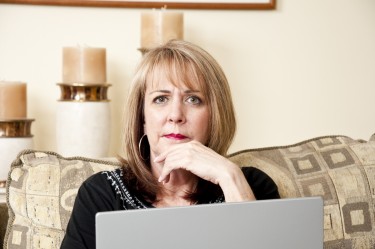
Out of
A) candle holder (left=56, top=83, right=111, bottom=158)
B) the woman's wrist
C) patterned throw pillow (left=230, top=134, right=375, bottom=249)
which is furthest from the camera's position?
candle holder (left=56, top=83, right=111, bottom=158)

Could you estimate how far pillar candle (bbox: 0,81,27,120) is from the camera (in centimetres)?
191

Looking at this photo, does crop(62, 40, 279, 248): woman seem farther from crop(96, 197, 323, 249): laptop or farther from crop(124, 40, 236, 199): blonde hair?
crop(96, 197, 323, 249): laptop

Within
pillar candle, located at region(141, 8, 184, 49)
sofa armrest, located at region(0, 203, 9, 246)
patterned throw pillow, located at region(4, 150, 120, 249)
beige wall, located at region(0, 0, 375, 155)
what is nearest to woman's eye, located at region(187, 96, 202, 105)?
patterned throw pillow, located at region(4, 150, 120, 249)

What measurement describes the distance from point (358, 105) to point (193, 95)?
1181 mm

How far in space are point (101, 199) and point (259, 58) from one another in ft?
3.68

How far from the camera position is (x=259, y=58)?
2.44 m

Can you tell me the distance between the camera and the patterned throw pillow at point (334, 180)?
1.72 metres

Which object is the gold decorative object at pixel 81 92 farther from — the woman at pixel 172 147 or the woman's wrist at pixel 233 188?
the woman's wrist at pixel 233 188

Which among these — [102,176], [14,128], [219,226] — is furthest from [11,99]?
[219,226]

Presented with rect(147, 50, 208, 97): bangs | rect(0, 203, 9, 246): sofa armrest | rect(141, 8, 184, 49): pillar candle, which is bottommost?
rect(0, 203, 9, 246): sofa armrest

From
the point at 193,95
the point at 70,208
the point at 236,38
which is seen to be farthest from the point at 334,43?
the point at 70,208

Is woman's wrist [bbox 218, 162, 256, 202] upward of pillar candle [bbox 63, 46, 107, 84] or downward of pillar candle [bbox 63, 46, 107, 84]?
downward

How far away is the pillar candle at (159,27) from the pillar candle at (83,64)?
0.16 metres

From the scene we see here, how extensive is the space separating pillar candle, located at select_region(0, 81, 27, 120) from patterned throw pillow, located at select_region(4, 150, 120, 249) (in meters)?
0.28
